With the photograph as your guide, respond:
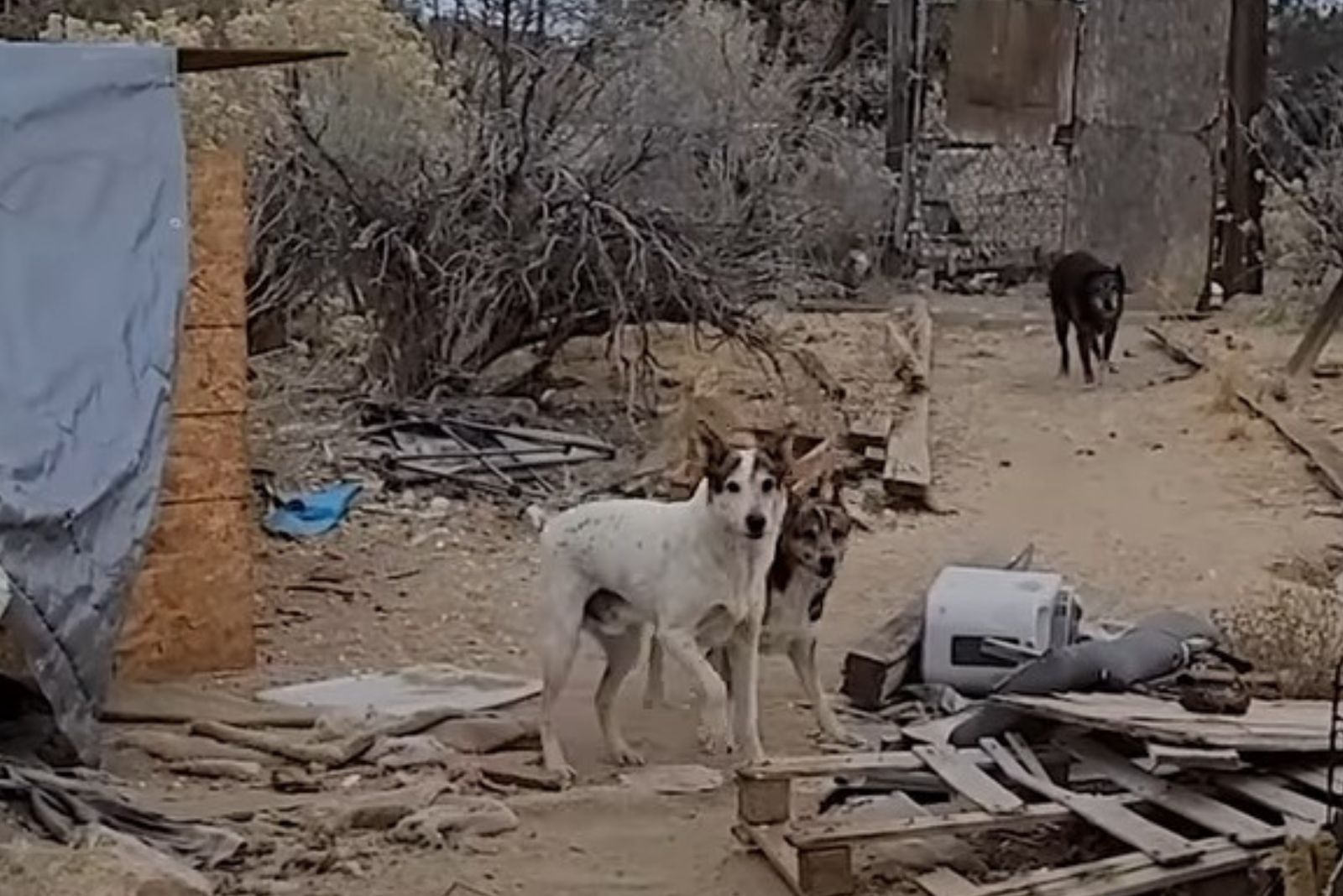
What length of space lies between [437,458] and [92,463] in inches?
175

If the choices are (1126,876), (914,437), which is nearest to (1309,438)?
(914,437)

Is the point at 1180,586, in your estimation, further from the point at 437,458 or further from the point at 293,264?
the point at 293,264

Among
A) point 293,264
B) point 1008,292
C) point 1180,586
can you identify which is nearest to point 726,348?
point 293,264

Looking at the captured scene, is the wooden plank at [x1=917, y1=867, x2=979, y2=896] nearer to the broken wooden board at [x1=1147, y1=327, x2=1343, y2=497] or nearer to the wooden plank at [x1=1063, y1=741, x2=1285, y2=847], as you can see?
the wooden plank at [x1=1063, y1=741, x2=1285, y2=847]

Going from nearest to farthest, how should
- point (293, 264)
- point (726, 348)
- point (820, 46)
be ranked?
point (293, 264) → point (726, 348) → point (820, 46)

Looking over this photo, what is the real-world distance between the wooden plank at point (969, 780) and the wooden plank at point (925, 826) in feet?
0.10

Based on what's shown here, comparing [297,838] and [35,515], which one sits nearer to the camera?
[297,838]

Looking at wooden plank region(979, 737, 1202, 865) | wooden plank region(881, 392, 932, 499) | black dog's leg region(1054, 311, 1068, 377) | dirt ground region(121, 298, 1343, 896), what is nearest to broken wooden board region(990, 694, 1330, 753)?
wooden plank region(979, 737, 1202, 865)

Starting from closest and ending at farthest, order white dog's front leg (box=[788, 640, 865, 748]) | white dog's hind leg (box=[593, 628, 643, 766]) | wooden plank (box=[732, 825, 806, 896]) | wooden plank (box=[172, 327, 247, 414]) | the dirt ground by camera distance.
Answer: wooden plank (box=[732, 825, 806, 896])
the dirt ground
white dog's hind leg (box=[593, 628, 643, 766])
white dog's front leg (box=[788, 640, 865, 748])
wooden plank (box=[172, 327, 247, 414])

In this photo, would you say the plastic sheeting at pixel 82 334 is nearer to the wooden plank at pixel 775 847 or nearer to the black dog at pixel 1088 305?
the wooden plank at pixel 775 847

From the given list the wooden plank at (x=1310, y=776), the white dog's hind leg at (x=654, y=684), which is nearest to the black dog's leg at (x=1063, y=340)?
the white dog's hind leg at (x=654, y=684)

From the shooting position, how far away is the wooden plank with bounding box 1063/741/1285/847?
5.12 metres

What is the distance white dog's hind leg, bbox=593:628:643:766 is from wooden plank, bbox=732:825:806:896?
1.18m

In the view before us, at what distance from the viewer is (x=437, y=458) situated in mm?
11469
